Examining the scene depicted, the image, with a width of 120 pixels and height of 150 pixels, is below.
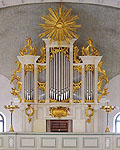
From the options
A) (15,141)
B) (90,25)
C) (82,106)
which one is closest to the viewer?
(15,141)

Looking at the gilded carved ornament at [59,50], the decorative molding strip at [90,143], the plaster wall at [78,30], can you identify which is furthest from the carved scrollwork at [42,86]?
the decorative molding strip at [90,143]

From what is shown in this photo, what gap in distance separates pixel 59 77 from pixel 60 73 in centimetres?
19

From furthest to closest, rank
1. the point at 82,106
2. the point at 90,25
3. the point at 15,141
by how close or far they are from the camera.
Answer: the point at 90,25
the point at 82,106
the point at 15,141

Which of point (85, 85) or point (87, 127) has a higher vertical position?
point (85, 85)

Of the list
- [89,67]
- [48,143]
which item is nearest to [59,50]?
[89,67]

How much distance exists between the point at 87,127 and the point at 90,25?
475cm

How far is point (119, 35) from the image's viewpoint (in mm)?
19172

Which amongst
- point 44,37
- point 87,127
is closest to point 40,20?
point 44,37

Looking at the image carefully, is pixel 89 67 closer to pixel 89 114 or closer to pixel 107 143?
pixel 89 114

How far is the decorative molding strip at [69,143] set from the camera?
51.7ft

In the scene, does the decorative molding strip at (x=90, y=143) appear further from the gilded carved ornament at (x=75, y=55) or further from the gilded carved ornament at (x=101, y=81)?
the gilded carved ornament at (x=75, y=55)

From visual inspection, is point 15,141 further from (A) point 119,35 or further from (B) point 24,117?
(A) point 119,35

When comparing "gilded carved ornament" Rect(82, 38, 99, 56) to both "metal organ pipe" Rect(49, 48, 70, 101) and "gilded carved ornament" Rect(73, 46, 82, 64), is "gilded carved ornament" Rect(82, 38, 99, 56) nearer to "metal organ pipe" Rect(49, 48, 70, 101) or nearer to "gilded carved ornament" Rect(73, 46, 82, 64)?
"gilded carved ornament" Rect(73, 46, 82, 64)

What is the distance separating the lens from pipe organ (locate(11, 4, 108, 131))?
17.6 m
